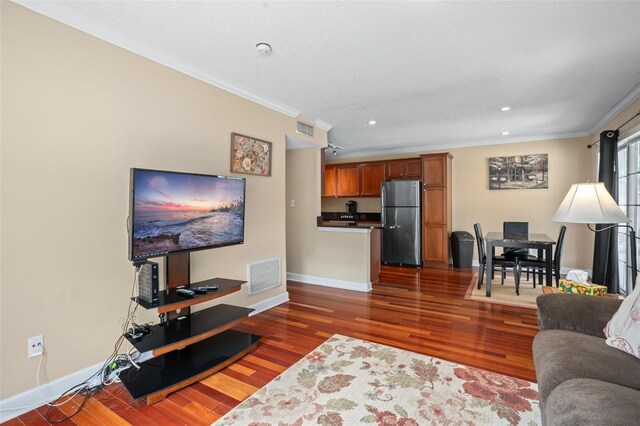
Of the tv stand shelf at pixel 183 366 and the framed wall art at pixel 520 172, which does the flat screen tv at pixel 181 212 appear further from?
the framed wall art at pixel 520 172

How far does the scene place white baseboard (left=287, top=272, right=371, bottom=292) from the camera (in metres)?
4.39

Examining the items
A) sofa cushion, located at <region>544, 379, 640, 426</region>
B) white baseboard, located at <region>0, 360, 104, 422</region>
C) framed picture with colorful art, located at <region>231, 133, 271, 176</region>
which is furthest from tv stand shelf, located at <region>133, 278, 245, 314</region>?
sofa cushion, located at <region>544, 379, 640, 426</region>

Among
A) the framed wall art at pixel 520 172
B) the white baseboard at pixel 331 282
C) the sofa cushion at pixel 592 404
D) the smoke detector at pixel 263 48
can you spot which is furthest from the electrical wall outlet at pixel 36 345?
the framed wall art at pixel 520 172

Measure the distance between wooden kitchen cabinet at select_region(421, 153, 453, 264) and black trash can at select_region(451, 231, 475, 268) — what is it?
0.47ft

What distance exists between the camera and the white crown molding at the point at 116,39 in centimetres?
187

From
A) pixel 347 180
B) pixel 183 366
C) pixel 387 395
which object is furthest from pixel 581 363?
pixel 347 180

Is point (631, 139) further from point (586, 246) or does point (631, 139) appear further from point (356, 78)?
point (356, 78)

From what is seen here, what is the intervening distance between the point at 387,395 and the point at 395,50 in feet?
8.19

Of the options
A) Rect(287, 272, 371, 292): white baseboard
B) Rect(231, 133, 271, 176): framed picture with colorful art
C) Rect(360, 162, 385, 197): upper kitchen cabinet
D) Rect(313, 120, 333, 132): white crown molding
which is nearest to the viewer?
Rect(231, 133, 271, 176): framed picture with colorful art

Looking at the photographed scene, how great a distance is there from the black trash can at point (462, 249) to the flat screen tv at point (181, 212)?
14.7ft

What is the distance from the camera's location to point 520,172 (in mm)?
5617

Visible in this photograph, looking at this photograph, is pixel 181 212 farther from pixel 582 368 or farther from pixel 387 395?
pixel 582 368

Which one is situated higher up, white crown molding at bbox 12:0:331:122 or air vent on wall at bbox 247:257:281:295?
white crown molding at bbox 12:0:331:122

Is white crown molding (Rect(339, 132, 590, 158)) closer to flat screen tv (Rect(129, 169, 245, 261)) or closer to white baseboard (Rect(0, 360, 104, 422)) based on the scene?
flat screen tv (Rect(129, 169, 245, 261))
